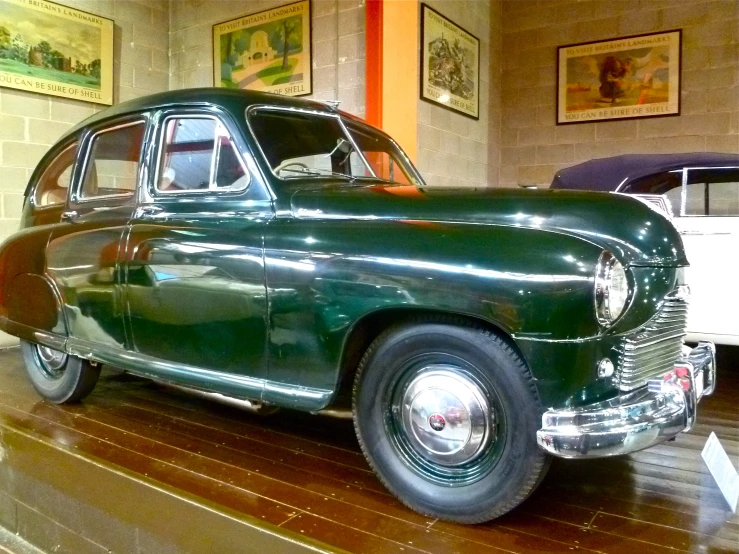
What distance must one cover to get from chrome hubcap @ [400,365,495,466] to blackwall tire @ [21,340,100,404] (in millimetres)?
1791

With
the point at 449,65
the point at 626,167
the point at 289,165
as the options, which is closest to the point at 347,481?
the point at 289,165

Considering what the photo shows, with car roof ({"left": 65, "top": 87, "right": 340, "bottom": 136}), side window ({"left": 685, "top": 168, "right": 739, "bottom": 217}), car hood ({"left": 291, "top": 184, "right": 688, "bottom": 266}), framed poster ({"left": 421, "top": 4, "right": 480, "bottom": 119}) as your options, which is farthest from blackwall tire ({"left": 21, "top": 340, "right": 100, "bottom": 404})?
side window ({"left": 685, "top": 168, "right": 739, "bottom": 217})

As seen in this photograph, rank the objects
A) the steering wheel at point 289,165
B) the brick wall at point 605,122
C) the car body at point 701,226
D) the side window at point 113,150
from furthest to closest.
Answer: the brick wall at point 605,122 < the car body at point 701,226 < the side window at point 113,150 < the steering wheel at point 289,165

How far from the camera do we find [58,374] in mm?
2975

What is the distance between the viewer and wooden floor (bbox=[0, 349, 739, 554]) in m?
1.64

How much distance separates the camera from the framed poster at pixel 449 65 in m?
4.86

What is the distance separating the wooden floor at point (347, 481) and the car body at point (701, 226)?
2.24 ft

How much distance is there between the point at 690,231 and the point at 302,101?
2.57 metres

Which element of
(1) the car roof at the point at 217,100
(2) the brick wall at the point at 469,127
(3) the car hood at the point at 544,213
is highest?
(2) the brick wall at the point at 469,127

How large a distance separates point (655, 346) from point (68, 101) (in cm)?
499

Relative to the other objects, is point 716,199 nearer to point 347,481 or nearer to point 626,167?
point 626,167

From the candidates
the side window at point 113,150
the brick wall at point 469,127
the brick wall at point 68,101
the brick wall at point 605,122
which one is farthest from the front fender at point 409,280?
the brick wall at point 605,122

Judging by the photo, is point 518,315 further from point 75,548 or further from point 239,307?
point 75,548

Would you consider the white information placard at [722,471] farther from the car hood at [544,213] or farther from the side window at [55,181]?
the side window at [55,181]
